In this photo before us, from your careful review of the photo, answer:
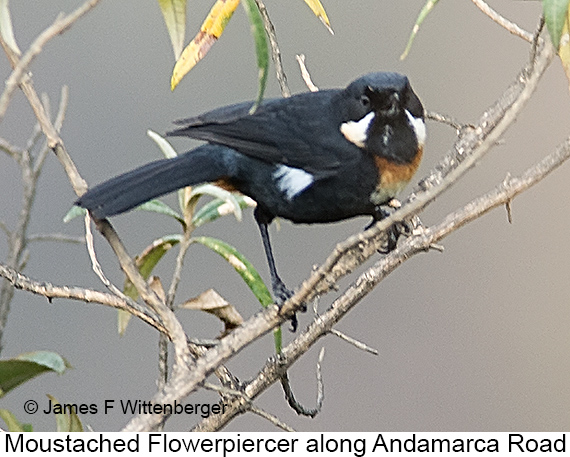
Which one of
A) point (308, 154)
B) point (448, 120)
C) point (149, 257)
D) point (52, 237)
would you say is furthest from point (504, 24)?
point (52, 237)

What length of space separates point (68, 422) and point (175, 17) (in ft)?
1.51

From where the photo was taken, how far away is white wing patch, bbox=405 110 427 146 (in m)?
0.86

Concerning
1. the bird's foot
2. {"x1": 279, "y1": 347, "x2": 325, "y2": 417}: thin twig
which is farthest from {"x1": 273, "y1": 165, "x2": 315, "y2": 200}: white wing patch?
{"x1": 279, "y1": 347, "x2": 325, "y2": 417}: thin twig

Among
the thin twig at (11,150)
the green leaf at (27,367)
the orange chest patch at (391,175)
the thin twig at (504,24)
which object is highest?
the thin twig at (504,24)

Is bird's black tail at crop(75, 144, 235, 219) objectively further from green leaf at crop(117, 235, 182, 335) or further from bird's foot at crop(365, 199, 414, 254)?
bird's foot at crop(365, 199, 414, 254)

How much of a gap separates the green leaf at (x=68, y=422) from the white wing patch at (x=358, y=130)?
1.51ft

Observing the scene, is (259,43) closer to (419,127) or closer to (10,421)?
(419,127)

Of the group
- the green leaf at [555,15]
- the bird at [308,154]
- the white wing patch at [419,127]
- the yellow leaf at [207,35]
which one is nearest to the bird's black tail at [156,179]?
the bird at [308,154]

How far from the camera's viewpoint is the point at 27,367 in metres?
0.87

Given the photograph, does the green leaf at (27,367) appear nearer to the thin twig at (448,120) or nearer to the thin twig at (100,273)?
the thin twig at (100,273)

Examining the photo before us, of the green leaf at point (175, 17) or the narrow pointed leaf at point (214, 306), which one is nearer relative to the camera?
the green leaf at point (175, 17)

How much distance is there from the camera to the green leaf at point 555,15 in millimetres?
544

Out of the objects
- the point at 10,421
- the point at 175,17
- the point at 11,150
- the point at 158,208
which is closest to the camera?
the point at 175,17
